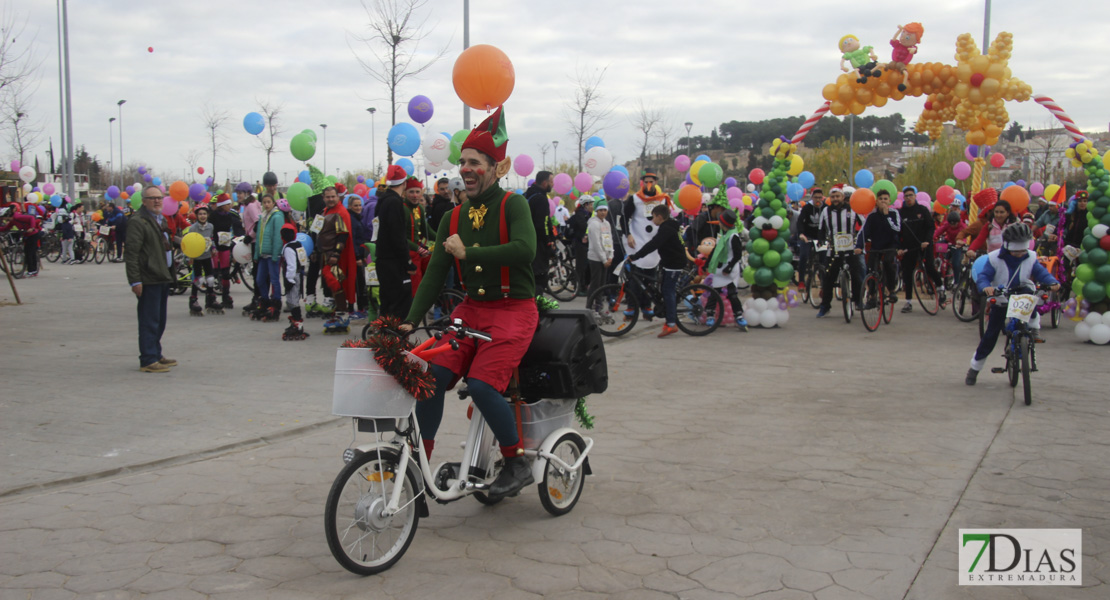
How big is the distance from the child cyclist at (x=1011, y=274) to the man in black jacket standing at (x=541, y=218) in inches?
205

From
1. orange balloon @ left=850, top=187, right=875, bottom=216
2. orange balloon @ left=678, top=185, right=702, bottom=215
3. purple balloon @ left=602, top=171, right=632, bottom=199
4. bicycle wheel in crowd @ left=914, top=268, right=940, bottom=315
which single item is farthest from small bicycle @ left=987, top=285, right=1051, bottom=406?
purple balloon @ left=602, top=171, right=632, bottom=199

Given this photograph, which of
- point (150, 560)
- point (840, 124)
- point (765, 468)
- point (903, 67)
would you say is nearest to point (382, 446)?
point (150, 560)

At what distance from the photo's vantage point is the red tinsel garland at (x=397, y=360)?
148 inches

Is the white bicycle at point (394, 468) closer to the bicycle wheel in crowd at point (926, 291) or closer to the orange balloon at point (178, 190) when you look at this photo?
the bicycle wheel in crowd at point (926, 291)

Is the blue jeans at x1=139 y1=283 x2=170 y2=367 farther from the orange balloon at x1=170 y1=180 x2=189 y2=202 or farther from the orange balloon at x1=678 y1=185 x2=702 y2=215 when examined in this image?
the orange balloon at x1=170 y1=180 x2=189 y2=202

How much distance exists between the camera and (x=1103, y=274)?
10961 millimetres

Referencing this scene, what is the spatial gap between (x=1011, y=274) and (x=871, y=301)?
4.35 m

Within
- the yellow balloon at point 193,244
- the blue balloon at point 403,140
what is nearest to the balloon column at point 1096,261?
the blue balloon at point 403,140

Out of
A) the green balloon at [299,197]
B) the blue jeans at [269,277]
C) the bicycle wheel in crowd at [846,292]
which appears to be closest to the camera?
the blue jeans at [269,277]

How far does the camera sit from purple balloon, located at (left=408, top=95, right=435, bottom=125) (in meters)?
17.0

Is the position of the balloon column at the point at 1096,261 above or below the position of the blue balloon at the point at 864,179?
below

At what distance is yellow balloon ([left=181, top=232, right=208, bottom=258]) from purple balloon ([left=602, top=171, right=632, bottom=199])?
265 inches

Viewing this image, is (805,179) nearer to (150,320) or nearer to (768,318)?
(768,318)

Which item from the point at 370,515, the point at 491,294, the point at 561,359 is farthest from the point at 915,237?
the point at 370,515
